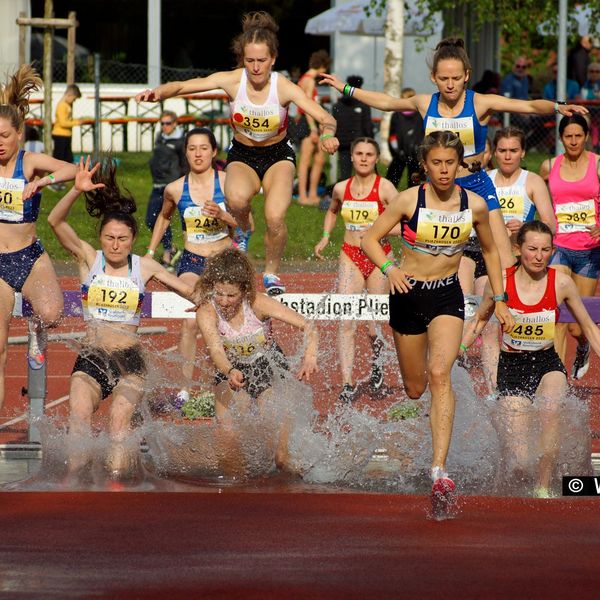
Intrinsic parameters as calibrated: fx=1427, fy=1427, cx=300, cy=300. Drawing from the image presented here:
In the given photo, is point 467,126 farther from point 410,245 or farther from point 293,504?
point 293,504

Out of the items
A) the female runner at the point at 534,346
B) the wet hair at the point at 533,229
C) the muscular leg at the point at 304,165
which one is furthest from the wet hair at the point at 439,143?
the muscular leg at the point at 304,165

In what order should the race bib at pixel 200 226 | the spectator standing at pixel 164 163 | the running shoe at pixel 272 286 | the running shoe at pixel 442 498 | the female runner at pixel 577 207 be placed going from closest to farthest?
1. the running shoe at pixel 442 498
2. the running shoe at pixel 272 286
3. the race bib at pixel 200 226
4. the female runner at pixel 577 207
5. the spectator standing at pixel 164 163

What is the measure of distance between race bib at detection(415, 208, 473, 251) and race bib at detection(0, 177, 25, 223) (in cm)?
269

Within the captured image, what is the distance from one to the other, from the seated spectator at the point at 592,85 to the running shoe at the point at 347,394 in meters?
15.6

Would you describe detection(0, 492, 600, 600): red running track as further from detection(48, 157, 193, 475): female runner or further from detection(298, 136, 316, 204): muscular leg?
detection(298, 136, 316, 204): muscular leg

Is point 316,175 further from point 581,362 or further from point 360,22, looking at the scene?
point 581,362

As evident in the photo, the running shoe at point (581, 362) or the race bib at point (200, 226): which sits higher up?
the race bib at point (200, 226)

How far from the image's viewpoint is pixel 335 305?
9.66 metres

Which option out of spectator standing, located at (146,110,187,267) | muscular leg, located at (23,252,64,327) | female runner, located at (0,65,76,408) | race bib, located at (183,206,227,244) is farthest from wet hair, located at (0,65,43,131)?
spectator standing, located at (146,110,187,267)

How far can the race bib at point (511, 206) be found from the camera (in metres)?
10.2

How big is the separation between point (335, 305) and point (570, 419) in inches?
78.4

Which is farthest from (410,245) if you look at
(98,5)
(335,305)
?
(98,5)

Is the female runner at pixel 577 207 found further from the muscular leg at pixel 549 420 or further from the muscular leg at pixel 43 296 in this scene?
the muscular leg at pixel 43 296

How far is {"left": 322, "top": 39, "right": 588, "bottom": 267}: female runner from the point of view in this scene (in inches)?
355
